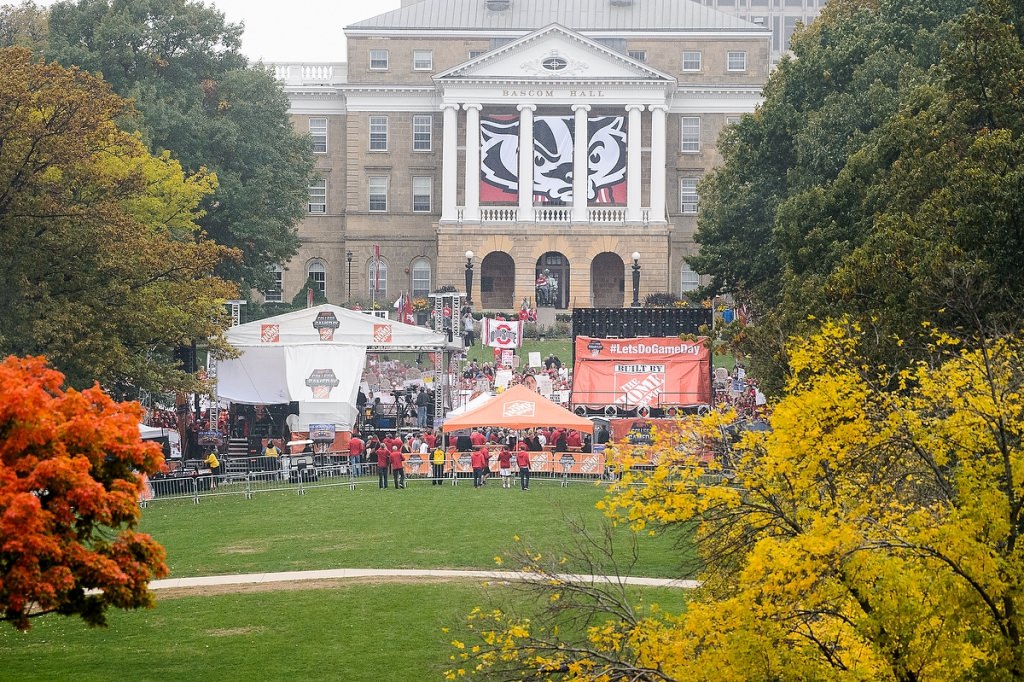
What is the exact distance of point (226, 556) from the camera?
29.1m

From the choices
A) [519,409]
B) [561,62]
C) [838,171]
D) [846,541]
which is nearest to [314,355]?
[519,409]

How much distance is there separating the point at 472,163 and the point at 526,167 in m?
2.94

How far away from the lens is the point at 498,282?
83.2m

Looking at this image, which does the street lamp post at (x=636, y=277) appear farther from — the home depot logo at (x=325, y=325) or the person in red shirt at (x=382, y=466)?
the person in red shirt at (x=382, y=466)

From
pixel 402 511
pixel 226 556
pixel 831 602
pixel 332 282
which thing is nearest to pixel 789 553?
pixel 831 602

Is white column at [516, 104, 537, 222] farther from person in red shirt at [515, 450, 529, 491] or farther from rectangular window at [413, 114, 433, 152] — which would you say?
person in red shirt at [515, 450, 529, 491]

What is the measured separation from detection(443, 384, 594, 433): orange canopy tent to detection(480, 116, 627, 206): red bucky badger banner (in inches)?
1614

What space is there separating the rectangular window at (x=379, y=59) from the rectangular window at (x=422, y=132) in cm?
342

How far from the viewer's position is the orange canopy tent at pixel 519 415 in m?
39.3

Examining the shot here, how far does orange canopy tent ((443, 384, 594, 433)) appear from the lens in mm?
39312

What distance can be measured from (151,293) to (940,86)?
19.9 m

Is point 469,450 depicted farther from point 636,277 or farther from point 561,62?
point 561,62

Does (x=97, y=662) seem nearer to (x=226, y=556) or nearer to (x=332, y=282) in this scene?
(x=226, y=556)

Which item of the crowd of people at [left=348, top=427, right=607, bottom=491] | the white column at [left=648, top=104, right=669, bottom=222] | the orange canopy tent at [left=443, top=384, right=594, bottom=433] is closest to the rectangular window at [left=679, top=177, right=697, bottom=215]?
the white column at [left=648, top=104, right=669, bottom=222]
